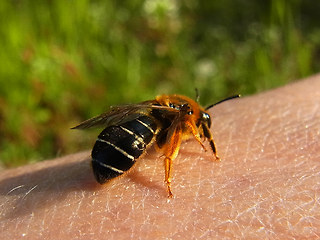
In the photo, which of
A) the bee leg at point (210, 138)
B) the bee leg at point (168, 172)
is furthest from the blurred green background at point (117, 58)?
the bee leg at point (168, 172)

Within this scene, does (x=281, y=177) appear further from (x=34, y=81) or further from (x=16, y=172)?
(x=34, y=81)

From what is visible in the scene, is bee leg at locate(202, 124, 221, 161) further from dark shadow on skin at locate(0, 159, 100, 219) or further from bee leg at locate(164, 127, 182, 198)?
dark shadow on skin at locate(0, 159, 100, 219)

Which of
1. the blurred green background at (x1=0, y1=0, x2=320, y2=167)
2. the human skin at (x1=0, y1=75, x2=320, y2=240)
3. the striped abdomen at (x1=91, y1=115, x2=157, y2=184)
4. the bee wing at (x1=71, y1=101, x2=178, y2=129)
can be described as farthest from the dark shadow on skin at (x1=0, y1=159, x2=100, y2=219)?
the blurred green background at (x1=0, y1=0, x2=320, y2=167)

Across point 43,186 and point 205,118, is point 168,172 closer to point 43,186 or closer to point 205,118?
point 205,118

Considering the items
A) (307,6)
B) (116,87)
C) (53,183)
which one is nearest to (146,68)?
(116,87)

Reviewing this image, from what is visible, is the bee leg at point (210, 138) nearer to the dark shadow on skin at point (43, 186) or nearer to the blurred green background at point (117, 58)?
the dark shadow on skin at point (43, 186)

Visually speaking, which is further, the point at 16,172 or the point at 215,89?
the point at 215,89

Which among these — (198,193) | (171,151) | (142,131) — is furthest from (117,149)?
(198,193)

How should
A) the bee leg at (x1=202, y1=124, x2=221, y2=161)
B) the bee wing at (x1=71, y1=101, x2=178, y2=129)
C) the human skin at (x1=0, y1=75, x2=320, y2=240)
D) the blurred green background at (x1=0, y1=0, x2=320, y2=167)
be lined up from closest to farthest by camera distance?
the human skin at (x1=0, y1=75, x2=320, y2=240) < the bee wing at (x1=71, y1=101, x2=178, y2=129) < the bee leg at (x1=202, y1=124, x2=221, y2=161) < the blurred green background at (x1=0, y1=0, x2=320, y2=167)
